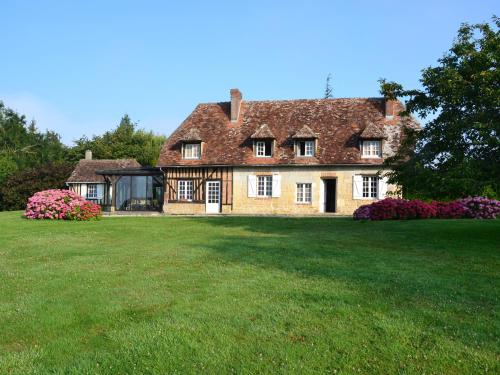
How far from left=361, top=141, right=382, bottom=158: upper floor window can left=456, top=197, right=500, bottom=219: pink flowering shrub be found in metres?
7.03

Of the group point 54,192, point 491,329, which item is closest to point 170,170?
point 54,192

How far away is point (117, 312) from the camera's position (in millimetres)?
5871

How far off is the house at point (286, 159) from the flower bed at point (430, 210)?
629cm

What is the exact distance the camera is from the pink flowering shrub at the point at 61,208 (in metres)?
21.4

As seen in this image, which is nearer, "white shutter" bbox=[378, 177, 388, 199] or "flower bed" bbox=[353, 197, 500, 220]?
"flower bed" bbox=[353, 197, 500, 220]

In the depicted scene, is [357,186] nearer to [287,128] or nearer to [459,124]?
[287,128]

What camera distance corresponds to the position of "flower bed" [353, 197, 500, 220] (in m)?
19.8

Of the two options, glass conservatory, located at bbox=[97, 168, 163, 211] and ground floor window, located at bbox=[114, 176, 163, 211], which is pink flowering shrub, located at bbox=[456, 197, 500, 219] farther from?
ground floor window, located at bbox=[114, 176, 163, 211]

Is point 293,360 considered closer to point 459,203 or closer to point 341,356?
point 341,356

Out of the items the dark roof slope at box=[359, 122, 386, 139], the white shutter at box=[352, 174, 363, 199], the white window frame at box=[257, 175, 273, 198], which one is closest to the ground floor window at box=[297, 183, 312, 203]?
the white window frame at box=[257, 175, 273, 198]

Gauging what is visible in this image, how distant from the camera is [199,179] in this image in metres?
29.0

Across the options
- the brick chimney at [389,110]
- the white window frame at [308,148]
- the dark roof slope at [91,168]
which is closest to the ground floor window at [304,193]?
the white window frame at [308,148]

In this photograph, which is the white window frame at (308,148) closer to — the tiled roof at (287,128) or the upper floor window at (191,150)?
the tiled roof at (287,128)

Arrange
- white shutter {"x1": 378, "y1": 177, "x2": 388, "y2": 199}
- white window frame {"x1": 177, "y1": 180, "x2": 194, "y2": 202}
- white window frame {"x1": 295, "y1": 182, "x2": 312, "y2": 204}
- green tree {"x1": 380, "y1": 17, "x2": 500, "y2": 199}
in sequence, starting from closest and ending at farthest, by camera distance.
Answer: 1. green tree {"x1": 380, "y1": 17, "x2": 500, "y2": 199}
2. white shutter {"x1": 378, "y1": 177, "x2": 388, "y2": 199}
3. white window frame {"x1": 295, "y1": 182, "x2": 312, "y2": 204}
4. white window frame {"x1": 177, "y1": 180, "x2": 194, "y2": 202}
